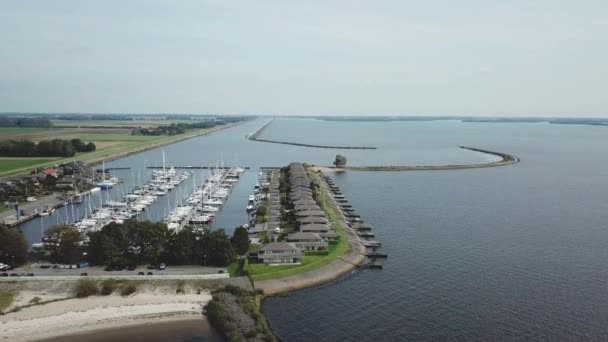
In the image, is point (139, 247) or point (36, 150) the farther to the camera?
point (36, 150)

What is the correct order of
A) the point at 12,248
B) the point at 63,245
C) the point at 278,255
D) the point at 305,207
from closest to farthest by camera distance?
the point at 12,248
the point at 63,245
the point at 278,255
the point at 305,207

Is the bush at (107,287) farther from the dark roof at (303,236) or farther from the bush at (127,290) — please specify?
the dark roof at (303,236)

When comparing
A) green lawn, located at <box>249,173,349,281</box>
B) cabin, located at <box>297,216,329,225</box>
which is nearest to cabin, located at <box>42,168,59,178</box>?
cabin, located at <box>297,216,329,225</box>

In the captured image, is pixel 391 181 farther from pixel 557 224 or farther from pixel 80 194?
pixel 80 194

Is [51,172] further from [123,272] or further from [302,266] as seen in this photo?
[302,266]

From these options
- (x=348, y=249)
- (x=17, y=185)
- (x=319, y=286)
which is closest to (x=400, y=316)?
(x=319, y=286)

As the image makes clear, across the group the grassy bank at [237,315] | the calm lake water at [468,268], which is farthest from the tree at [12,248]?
the grassy bank at [237,315]

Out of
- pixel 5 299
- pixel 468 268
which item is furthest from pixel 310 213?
pixel 5 299
